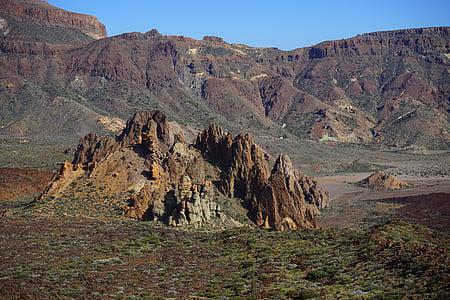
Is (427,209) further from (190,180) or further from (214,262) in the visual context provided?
(214,262)

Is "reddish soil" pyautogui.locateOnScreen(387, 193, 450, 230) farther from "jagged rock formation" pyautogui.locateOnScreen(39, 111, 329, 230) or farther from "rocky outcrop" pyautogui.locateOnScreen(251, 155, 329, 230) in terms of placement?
"rocky outcrop" pyautogui.locateOnScreen(251, 155, 329, 230)

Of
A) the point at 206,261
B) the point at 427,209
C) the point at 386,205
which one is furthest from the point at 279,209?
the point at 386,205

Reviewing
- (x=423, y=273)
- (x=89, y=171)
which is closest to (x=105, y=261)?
(x=423, y=273)

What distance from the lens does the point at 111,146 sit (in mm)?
65625

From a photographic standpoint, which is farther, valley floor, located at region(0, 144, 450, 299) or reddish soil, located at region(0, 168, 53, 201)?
reddish soil, located at region(0, 168, 53, 201)

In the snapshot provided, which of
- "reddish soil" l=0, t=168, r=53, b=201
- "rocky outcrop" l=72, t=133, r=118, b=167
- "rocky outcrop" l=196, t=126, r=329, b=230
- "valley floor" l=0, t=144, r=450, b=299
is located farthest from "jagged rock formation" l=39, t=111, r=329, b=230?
"reddish soil" l=0, t=168, r=53, b=201

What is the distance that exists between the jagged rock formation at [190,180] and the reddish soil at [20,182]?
44.9 feet

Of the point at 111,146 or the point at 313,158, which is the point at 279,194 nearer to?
the point at 111,146

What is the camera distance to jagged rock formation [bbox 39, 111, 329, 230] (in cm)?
4247

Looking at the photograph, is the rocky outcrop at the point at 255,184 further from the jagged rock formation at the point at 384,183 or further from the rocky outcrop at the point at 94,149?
the jagged rock formation at the point at 384,183

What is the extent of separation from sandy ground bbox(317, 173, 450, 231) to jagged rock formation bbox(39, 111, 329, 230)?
11.3m

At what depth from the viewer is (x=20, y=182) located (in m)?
70.3

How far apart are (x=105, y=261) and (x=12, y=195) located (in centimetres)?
3824

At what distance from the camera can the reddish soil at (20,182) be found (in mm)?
64500
